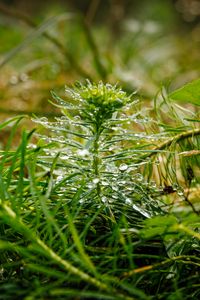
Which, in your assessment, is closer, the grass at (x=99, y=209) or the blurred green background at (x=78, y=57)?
the grass at (x=99, y=209)

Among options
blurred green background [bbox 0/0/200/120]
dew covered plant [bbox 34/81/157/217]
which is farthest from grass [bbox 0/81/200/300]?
blurred green background [bbox 0/0/200/120]

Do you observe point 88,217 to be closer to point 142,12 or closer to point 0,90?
point 0,90

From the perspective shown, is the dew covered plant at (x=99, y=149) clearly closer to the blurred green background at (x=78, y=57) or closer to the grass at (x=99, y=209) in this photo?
the grass at (x=99, y=209)

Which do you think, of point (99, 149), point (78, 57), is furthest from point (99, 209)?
point (78, 57)

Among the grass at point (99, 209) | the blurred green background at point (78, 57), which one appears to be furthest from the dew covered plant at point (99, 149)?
the blurred green background at point (78, 57)

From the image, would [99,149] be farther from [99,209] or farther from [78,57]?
[78,57]
